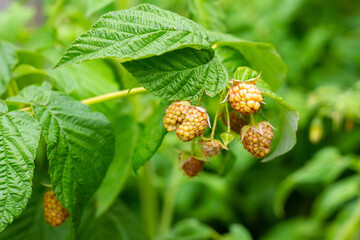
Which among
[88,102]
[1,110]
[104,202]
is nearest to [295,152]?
[104,202]

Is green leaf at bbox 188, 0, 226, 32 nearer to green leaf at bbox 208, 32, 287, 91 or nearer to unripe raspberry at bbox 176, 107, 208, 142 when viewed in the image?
green leaf at bbox 208, 32, 287, 91

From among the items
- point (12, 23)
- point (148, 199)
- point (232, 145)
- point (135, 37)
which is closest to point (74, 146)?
point (135, 37)

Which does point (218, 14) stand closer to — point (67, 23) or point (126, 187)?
point (67, 23)

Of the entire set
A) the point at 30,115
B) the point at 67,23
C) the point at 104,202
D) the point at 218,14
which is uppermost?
the point at 218,14

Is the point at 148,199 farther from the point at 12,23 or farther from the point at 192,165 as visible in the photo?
the point at 12,23

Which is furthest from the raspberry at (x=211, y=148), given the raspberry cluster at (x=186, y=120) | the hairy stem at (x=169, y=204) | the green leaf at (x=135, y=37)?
the hairy stem at (x=169, y=204)

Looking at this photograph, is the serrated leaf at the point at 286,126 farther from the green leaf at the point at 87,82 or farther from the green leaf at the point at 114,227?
the green leaf at the point at 114,227
